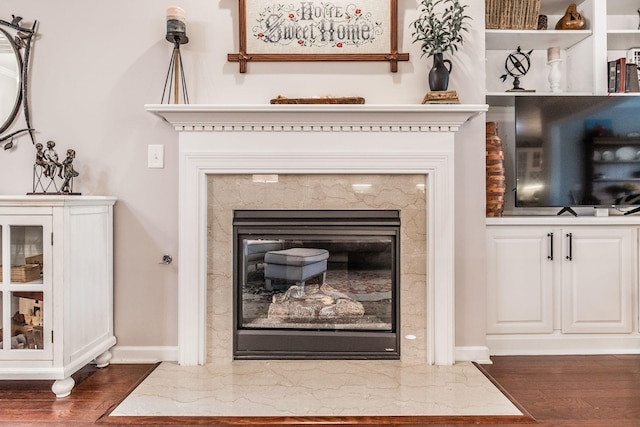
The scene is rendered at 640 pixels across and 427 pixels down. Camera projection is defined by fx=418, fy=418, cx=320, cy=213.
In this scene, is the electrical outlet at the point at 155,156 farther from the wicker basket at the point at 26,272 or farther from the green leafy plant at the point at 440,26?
the green leafy plant at the point at 440,26

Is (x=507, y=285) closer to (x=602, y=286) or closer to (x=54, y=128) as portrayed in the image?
(x=602, y=286)

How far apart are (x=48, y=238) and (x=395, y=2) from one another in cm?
203

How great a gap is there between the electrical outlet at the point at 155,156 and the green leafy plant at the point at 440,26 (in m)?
1.47

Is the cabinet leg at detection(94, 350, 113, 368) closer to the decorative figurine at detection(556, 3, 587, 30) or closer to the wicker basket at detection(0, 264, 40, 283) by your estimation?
the wicker basket at detection(0, 264, 40, 283)

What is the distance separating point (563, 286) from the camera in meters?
2.34

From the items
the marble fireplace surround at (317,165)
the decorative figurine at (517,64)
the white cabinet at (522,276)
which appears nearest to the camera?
the marble fireplace surround at (317,165)

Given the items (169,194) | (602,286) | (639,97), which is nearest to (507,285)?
(602,286)

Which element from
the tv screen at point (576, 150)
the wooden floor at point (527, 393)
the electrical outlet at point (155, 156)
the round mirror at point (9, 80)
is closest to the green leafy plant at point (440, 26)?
the tv screen at point (576, 150)

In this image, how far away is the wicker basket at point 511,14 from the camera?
7.91ft

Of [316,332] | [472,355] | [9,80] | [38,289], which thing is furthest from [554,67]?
[9,80]

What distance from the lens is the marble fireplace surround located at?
2.14 m

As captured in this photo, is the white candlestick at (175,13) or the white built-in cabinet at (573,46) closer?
the white candlestick at (175,13)

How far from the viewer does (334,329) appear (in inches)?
88.7

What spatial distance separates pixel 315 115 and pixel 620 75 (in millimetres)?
1817
